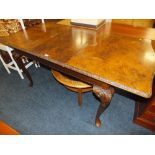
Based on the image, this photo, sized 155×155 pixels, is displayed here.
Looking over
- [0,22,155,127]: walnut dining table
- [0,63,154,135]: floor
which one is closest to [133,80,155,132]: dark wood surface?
[0,63,154,135]: floor

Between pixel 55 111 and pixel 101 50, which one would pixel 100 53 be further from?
pixel 55 111

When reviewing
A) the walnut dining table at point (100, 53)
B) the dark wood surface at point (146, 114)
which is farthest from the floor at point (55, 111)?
the walnut dining table at point (100, 53)

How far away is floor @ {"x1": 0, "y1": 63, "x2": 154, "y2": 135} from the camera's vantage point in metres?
1.46

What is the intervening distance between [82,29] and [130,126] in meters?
1.19

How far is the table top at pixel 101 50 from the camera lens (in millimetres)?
884

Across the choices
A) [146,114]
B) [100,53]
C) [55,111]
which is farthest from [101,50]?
[55,111]

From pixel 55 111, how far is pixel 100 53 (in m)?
0.93

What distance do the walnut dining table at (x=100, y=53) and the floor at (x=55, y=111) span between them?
0.20 metres

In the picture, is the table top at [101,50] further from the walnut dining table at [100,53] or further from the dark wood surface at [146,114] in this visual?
the dark wood surface at [146,114]

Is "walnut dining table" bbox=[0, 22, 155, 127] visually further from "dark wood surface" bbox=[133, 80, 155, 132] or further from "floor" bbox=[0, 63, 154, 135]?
"dark wood surface" bbox=[133, 80, 155, 132]

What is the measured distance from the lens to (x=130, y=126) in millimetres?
1448
